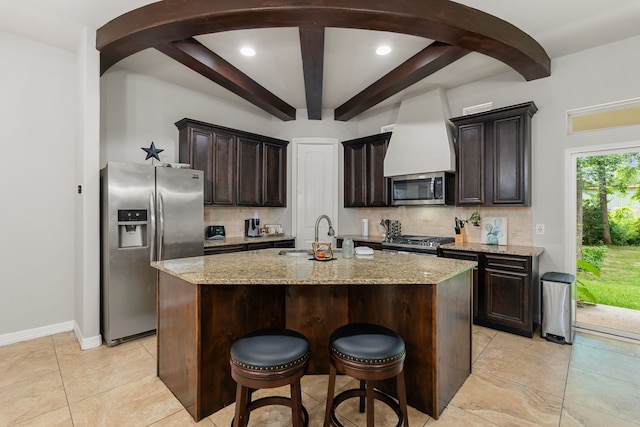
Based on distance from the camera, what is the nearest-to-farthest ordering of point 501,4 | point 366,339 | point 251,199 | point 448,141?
1. point 366,339
2. point 501,4
3. point 448,141
4. point 251,199

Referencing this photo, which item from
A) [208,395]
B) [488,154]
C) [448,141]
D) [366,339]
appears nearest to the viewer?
[366,339]

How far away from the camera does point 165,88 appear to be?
4090 mm

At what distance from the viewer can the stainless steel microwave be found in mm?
3986

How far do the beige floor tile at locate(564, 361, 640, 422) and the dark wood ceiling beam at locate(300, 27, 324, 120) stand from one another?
139 inches

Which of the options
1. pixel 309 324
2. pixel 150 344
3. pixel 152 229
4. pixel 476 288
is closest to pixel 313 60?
pixel 152 229

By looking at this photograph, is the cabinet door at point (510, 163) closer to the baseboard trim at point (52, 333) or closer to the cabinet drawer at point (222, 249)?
the cabinet drawer at point (222, 249)

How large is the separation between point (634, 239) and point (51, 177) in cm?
633

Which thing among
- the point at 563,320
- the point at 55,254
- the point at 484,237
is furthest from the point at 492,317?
the point at 55,254

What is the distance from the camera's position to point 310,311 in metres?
2.32

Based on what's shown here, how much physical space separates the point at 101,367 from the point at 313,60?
3.53 meters

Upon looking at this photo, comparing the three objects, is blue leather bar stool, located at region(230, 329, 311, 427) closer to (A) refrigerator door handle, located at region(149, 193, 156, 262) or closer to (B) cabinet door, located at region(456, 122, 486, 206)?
(A) refrigerator door handle, located at region(149, 193, 156, 262)

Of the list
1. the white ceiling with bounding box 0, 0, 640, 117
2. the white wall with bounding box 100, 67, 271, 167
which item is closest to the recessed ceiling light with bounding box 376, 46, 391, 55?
the white ceiling with bounding box 0, 0, 640, 117

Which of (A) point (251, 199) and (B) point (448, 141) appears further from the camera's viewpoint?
(A) point (251, 199)

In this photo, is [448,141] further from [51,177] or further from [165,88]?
[51,177]
